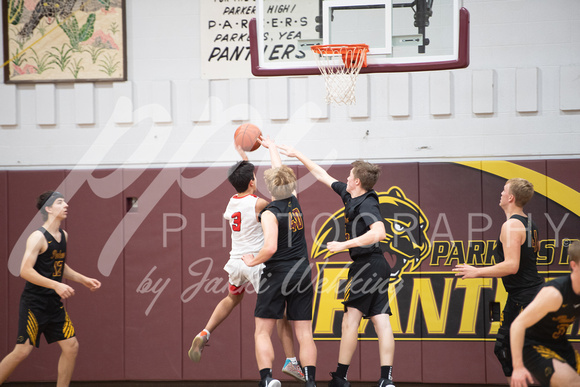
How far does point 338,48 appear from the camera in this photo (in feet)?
19.4

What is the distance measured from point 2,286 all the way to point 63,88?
2444 mm

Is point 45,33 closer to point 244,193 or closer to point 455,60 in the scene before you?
point 244,193

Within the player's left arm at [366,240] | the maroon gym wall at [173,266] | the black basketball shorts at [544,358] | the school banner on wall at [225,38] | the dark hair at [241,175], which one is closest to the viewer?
the black basketball shorts at [544,358]

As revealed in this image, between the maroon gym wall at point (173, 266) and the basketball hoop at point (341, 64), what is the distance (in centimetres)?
95

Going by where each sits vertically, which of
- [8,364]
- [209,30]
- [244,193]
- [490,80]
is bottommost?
[8,364]

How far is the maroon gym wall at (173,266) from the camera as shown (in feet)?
22.0

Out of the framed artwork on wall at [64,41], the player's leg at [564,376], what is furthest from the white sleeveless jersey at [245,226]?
the framed artwork on wall at [64,41]

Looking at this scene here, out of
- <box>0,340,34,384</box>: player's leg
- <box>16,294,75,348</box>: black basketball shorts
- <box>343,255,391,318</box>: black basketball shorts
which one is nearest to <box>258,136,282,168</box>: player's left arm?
<box>343,255,391,318</box>: black basketball shorts

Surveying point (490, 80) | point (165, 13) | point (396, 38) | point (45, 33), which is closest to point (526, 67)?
point (490, 80)

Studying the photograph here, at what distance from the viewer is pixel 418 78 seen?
6895 millimetres

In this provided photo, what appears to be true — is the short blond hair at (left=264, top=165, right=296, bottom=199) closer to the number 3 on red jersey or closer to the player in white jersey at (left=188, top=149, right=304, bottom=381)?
the player in white jersey at (left=188, top=149, right=304, bottom=381)

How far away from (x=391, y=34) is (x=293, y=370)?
129 inches

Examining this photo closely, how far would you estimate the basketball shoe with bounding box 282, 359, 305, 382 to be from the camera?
5207mm

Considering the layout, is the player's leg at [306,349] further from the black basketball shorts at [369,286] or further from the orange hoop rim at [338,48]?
the orange hoop rim at [338,48]
